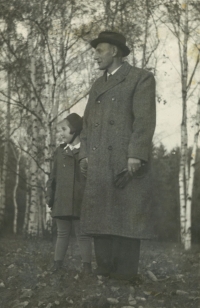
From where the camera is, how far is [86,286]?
4.38 meters

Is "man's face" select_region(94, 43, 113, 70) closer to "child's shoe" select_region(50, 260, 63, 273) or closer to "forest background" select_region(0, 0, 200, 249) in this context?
"forest background" select_region(0, 0, 200, 249)

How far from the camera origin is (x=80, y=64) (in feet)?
25.4

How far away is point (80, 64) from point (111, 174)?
3694 millimetres

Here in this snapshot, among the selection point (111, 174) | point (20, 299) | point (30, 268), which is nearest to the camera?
point (20, 299)

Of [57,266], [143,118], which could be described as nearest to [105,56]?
[143,118]

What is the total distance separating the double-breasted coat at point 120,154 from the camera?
4.41 metres

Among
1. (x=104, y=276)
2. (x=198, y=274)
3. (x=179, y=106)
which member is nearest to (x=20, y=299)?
(x=104, y=276)

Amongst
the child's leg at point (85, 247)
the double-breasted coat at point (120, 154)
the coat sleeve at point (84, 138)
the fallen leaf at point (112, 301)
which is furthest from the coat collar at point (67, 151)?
the fallen leaf at point (112, 301)

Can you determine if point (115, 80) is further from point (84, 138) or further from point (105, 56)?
point (84, 138)

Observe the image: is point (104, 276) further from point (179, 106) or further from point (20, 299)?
point (179, 106)

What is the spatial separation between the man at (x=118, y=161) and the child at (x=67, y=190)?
1.17 ft

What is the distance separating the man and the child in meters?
0.36


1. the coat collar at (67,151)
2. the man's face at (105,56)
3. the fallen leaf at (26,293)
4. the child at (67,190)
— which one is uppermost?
the man's face at (105,56)

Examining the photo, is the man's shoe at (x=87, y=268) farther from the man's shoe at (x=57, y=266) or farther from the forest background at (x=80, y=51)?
the forest background at (x=80, y=51)
